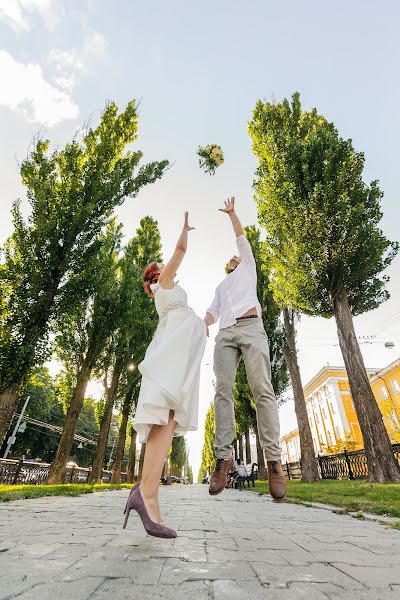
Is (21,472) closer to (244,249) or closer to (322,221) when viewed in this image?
(244,249)

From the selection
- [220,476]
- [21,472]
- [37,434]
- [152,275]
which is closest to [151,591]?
[220,476]

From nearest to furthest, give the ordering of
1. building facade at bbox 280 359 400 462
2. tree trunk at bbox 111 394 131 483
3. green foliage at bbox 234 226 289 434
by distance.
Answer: tree trunk at bbox 111 394 131 483, green foliage at bbox 234 226 289 434, building facade at bbox 280 359 400 462

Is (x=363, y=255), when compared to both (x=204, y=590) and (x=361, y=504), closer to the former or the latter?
(x=361, y=504)

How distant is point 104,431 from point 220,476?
45.0 feet

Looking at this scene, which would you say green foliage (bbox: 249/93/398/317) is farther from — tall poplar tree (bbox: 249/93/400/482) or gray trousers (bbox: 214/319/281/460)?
gray trousers (bbox: 214/319/281/460)

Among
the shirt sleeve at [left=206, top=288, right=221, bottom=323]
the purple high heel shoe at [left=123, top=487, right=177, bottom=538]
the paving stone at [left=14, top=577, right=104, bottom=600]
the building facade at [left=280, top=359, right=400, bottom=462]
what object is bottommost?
the paving stone at [left=14, top=577, right=104, bottom=600]

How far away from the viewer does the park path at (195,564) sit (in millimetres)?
1092

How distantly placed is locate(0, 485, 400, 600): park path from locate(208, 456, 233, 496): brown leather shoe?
384 mm

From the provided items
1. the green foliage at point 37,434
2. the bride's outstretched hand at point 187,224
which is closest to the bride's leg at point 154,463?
the bride's outstretched hand at point 187,224

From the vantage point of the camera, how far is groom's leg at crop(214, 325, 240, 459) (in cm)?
297

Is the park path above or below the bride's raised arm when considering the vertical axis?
below

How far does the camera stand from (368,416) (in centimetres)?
872

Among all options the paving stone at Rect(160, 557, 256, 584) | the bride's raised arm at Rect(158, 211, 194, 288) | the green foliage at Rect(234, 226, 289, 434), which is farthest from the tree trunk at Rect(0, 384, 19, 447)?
the green foliage at Rect(234, 226, 289, 434)

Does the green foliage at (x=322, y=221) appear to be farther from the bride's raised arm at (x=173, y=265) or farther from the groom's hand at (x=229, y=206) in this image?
the bride's raised arm at (x=173, y=265)
